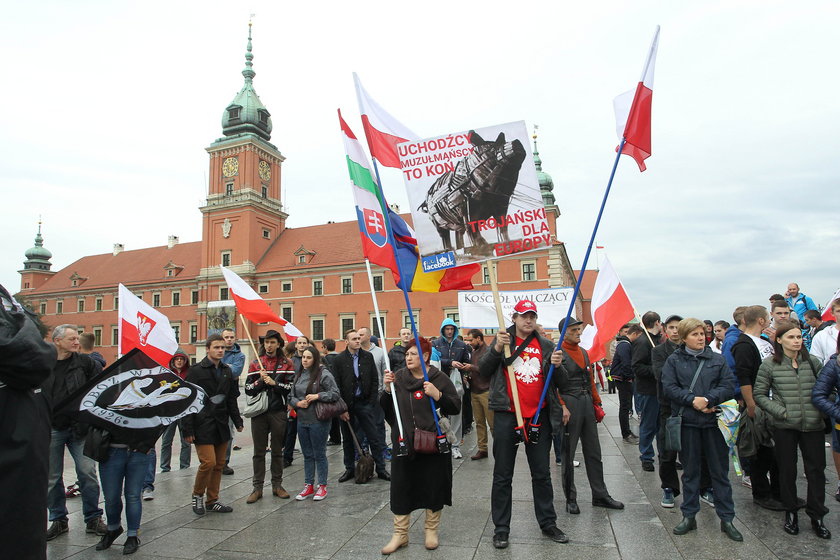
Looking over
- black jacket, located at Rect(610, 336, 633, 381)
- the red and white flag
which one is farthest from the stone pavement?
black jacket, located at Rect(610, 336, 633, 381)

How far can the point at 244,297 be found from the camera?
344 inches

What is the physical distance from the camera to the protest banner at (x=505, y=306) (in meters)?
13.2

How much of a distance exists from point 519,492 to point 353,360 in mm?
2864

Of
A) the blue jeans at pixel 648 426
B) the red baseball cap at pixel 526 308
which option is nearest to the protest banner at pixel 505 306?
the blue jeans at pixel 648 426

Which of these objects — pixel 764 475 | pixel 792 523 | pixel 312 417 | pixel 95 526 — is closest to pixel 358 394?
pixel 312 417

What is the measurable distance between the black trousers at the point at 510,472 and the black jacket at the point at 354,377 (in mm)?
3060

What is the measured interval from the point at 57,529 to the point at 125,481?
1.01 m

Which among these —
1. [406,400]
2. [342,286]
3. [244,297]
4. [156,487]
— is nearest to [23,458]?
[406,400]

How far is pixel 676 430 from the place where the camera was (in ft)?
16.2

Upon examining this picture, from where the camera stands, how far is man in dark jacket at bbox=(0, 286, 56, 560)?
2.07m

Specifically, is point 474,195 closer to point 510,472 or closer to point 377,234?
point 377,234

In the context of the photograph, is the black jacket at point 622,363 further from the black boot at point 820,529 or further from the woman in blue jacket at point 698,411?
the black boot at point 820,529

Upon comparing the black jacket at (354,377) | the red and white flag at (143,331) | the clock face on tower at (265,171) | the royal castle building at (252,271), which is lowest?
the black jacket at (354,377)

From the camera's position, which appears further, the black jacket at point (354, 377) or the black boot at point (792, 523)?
the black jacket at point (354, 377)
